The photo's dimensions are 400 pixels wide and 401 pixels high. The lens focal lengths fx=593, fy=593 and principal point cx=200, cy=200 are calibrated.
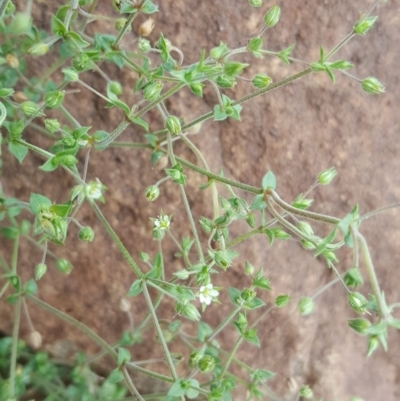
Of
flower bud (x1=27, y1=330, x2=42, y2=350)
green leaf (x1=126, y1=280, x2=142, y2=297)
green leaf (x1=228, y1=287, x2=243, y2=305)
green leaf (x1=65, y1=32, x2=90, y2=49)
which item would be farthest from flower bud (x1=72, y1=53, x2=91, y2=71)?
flower bud (x1=27, y1=330, x2=42, y2=350)

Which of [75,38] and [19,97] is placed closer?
[75,38]

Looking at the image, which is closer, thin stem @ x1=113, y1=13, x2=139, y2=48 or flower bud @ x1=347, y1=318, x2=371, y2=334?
flower bud @ x1=347, y1=318, x2=371, y2=334

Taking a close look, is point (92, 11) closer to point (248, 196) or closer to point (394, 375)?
point (248, 196)

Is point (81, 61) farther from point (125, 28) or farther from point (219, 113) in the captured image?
point (219, 113)

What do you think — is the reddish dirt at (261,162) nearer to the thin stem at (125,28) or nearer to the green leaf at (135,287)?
the thin stem at (125,28)

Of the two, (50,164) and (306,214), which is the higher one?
(50,164)

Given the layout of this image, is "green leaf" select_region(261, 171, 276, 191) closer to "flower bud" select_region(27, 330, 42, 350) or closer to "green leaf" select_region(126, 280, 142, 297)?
"green leaf" select_region(126, 280, 142, 297)

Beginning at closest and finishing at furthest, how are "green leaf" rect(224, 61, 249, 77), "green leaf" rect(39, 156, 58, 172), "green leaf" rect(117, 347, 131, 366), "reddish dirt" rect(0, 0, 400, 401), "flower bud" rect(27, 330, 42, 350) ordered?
"green leaf" rect(224, 61, 249, 77) < "green leaf" rect(39, 156, 58, 172) < "green leaf" rect(117, 347, 131, 366) < "reddish dirt" rect(0, 0, 400, 401) < "flower bud" rect(27, 330, 42, 350)

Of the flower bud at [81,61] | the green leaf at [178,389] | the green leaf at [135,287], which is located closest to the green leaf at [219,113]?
the flower bud at [81,61]

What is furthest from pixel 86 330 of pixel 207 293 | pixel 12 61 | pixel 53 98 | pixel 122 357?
pixel 12 61
